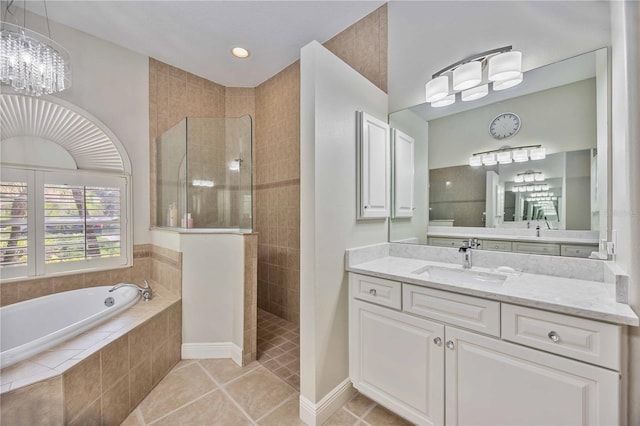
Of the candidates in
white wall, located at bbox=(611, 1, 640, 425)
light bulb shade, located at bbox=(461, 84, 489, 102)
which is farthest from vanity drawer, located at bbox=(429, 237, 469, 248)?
light bulb shade, located at bbox=(461, 84, 489, 102)

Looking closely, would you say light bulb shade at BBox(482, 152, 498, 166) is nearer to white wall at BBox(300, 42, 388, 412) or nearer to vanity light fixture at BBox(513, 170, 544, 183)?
vanity light fixture at BBox(513, 170, 544, 183)

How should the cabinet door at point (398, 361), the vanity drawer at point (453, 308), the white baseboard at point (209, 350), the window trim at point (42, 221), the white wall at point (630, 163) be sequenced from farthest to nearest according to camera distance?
the white baseboard at point (209, 350) → the window trim at point (42, 221) → the cabinet door at point (398, 361) → the vanity drawer at point (453, 308) → the white wall at point (630, 163)

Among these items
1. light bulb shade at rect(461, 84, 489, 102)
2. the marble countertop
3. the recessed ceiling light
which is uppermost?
the recessed ceiling light

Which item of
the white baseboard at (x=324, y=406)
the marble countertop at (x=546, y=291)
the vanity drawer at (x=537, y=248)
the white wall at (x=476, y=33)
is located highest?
the white wall at (x=476, y=33)

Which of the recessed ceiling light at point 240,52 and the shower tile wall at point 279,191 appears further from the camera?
the shower tile wall at point 279,191

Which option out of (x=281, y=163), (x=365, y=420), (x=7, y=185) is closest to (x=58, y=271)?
(x=7, y=185)

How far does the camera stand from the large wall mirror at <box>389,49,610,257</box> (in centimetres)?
130

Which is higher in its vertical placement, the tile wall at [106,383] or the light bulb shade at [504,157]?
the light bulb shade at [504,157]

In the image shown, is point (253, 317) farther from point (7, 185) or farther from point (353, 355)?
point (7, 185)

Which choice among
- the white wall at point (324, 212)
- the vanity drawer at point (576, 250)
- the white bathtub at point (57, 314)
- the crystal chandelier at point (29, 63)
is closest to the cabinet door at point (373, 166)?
the white wall at point (324, 212)

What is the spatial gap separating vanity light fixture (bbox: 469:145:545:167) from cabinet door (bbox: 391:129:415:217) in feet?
1.38

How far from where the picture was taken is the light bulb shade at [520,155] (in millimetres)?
1491

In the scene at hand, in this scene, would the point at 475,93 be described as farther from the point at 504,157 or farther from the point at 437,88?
the point at 504,157

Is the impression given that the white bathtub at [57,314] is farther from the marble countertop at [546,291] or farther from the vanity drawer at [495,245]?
the vanity drawer at [495,245]
